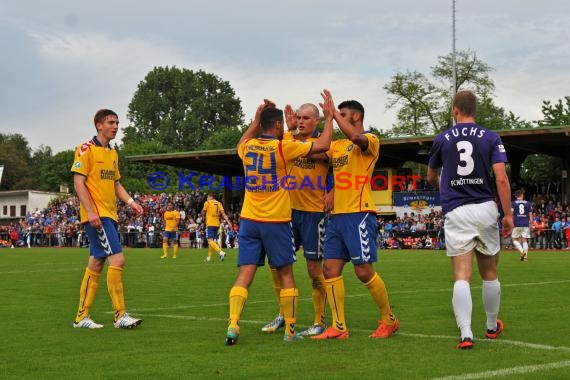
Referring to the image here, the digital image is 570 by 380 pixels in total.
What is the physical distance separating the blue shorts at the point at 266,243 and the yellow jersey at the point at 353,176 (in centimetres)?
61

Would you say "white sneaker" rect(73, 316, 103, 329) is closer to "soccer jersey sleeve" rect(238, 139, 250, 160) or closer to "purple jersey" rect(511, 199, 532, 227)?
"soccer jersey sleeve" rect(238, 139, 250, 160)

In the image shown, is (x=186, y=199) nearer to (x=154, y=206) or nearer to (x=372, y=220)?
(x=154, y=206)

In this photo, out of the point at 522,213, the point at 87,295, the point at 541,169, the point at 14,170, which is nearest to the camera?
the point at 87,295

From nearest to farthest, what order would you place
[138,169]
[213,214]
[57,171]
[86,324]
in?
[86,324] < [213,214] < [138,169] < [57,171]

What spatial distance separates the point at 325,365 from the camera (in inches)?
261

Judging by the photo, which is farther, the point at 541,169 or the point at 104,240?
the point at 541,169

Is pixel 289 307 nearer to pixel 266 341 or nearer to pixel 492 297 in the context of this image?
pixel 266 341

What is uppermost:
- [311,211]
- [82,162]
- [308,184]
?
[82,162]

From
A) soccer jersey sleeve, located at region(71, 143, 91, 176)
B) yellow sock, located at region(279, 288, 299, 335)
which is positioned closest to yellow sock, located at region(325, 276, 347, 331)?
yellow sock, located at region(279, 288, 299, 335)

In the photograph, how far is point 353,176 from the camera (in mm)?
8367

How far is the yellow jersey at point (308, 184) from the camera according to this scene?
8.88 meters

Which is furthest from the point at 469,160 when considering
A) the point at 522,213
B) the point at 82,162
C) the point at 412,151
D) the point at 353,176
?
the point at 412,151

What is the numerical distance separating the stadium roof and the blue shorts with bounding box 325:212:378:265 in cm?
3259

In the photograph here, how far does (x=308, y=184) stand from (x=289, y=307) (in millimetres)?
1387
